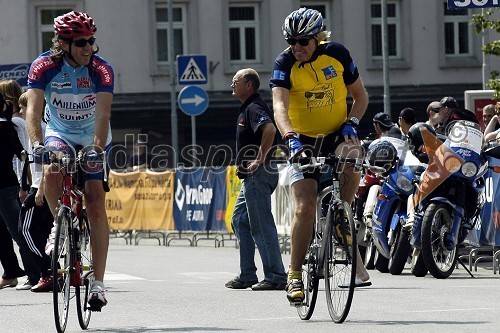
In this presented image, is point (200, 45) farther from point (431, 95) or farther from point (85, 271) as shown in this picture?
point (85, 271)

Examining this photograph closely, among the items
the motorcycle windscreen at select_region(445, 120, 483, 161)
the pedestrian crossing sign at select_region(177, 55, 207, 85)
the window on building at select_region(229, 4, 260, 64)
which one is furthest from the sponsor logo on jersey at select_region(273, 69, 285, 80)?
the window on building at select_region(229, 4, 260, 64)

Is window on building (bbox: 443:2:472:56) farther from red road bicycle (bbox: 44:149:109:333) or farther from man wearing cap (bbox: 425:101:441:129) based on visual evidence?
red road bicycle (bbox: 44:149:109:333)

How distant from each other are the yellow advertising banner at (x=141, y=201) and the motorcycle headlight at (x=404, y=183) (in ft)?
35.8

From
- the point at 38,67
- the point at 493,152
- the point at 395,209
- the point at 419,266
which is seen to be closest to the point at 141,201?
the point at 395,209

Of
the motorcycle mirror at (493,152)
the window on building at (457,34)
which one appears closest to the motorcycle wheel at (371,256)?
the motorcycle mirror at (493,152)

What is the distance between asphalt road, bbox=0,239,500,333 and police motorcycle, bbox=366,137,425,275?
→ 250 millimetres

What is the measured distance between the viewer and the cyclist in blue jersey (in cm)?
920

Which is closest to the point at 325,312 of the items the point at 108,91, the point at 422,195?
the point at 108,91

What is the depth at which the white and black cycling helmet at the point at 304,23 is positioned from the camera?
952 centimetres

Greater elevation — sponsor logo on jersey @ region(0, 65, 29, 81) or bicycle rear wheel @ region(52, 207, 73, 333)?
sponsor logo on jersey @ region(0, 65, 29, 81)

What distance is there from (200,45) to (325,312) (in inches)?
1153

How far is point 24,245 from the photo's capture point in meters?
13.0

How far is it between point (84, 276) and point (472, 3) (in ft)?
26.2

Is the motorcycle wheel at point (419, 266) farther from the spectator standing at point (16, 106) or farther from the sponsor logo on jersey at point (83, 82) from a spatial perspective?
the sponsor logo on jersey at point (83, 82)
